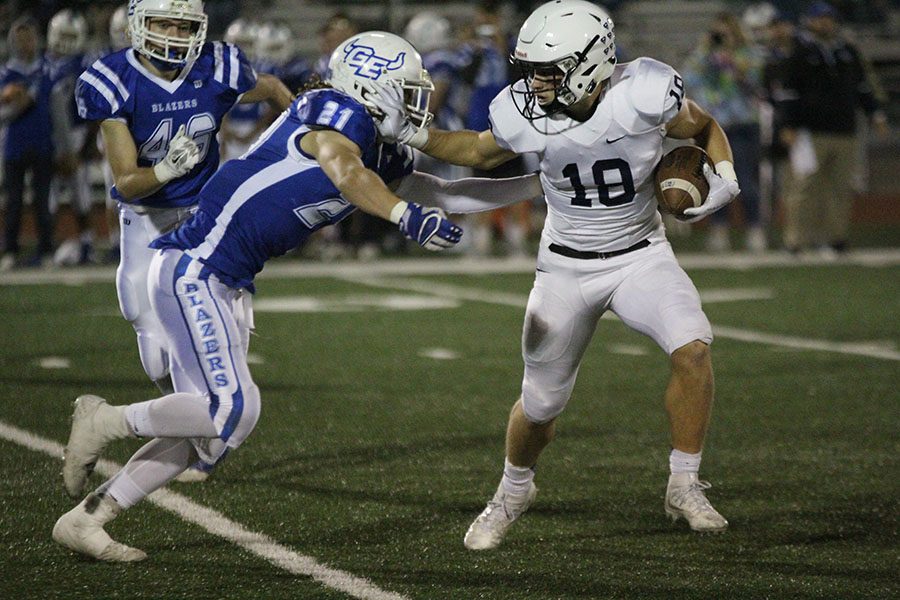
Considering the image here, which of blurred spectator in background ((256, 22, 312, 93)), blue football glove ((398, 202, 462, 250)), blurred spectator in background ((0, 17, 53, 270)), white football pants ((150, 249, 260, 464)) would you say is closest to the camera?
blue football glove ((398, 202, 462, 250))

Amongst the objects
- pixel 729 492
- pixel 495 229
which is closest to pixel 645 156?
pixel 729 492

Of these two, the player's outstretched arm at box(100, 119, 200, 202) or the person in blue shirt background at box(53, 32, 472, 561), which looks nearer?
the person in blue shirt background at box(53, 32, 472, 561)

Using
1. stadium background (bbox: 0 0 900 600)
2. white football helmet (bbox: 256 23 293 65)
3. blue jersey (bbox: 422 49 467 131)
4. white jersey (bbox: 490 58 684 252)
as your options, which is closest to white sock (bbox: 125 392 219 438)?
stadium background (bbox: 0 0 900 600)

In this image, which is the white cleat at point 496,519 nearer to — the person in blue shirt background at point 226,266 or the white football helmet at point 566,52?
the person in blue shirt background at point 226,266

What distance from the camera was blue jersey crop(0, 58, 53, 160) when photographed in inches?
412

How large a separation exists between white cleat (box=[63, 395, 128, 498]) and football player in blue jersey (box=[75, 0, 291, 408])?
3.05 ft

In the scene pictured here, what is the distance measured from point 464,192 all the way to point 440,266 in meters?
6.92

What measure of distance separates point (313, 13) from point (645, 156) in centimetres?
1732

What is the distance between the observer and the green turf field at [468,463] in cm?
379

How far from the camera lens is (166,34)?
4.86m

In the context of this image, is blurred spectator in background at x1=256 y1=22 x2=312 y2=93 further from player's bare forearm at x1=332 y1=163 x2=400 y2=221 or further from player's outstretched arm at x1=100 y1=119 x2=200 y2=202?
player's bare forearm at x1=332 y1=163 x2=400 y2=221

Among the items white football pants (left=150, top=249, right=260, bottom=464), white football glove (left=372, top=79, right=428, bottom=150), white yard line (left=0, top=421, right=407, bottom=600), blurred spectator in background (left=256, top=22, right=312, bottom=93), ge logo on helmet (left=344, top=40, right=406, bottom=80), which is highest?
ge logo on helmet (left=344, top=40, right=406, bottom=80)

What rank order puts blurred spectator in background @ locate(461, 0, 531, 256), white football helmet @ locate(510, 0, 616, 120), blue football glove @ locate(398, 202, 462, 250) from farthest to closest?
blurred spectator in background @ locate(461, 0, 531, 256)
white football helmet @ locate(510, 0, 616, 120)
blue football glove @ locate(398, 202, 462, 250)

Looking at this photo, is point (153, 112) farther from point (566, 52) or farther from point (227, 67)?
point (566, 52)
